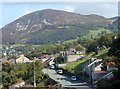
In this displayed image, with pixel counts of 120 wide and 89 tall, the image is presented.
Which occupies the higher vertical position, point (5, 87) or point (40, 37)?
point (5, 87)

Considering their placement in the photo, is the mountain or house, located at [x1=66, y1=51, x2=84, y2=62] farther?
the mountain

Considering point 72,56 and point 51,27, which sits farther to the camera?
point 51,27

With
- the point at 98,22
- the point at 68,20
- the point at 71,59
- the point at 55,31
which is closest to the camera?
the point at 71,59

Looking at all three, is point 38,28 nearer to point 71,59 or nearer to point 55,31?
point 55,31

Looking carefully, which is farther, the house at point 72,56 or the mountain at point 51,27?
the mountain at point 51,27

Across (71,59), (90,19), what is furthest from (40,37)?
(71,59)

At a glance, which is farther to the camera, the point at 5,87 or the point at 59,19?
the point at 59,19

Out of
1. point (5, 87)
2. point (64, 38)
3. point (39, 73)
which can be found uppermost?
point (5, 87)

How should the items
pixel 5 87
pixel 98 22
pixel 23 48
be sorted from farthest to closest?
pixel 98 22 → pixel 23 48 → pixel 5 87

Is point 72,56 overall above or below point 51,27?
above

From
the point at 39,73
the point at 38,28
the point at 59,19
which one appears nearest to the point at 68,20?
the point at 59,19
